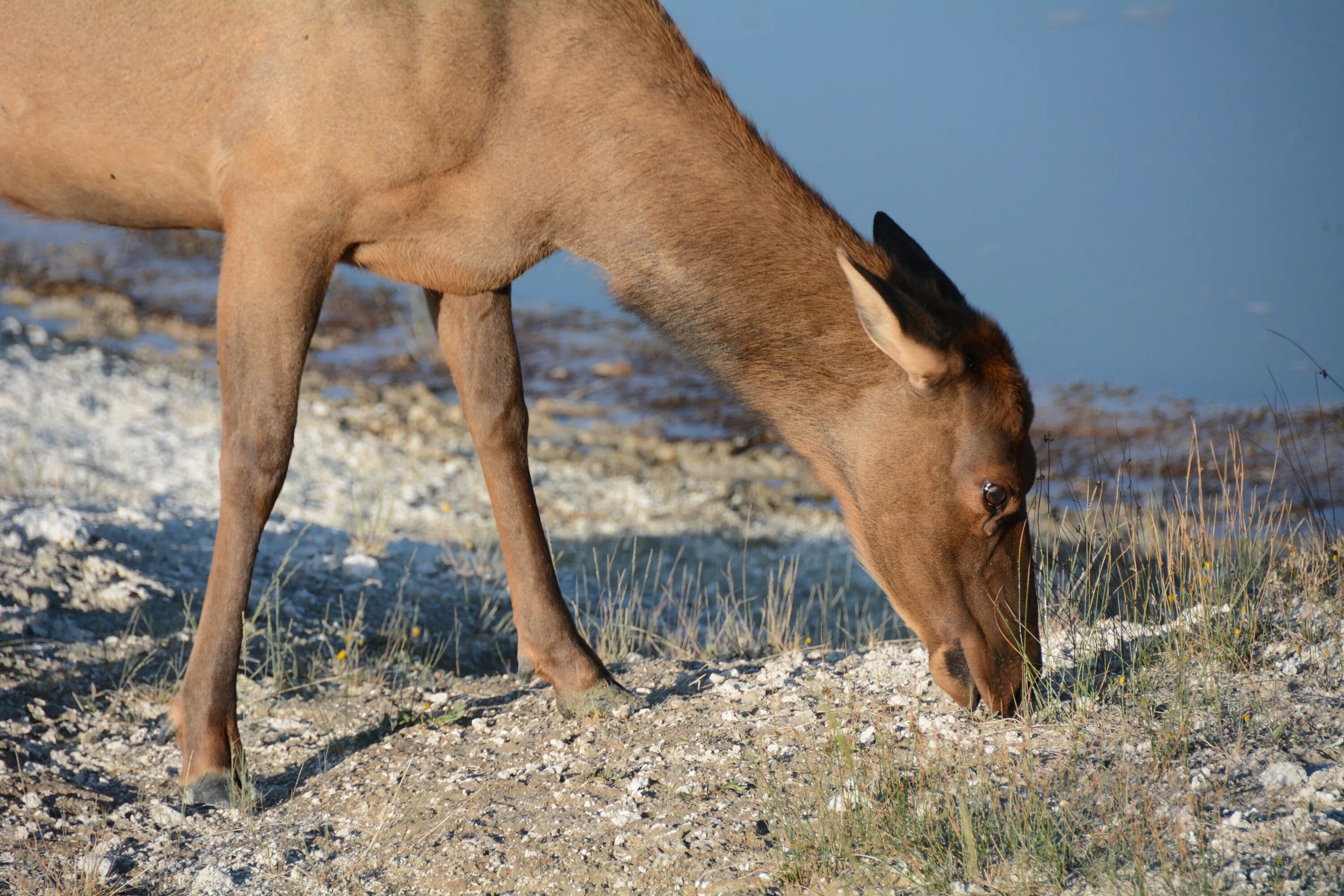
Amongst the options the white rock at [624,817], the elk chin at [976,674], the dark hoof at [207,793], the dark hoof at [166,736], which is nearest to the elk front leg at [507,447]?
the white rock at [624,817]

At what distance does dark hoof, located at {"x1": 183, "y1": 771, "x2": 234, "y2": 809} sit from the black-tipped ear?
3010mm

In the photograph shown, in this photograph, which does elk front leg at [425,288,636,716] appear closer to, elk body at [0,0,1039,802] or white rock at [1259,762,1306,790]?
elk body at [0,0,1039,802]

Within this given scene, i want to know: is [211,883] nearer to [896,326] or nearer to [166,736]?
[166,736]

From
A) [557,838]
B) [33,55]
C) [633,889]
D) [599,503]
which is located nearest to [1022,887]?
[633,889]

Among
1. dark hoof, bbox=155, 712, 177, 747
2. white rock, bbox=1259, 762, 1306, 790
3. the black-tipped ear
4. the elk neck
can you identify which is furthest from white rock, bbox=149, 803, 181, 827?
white rock, bbox=1259, 762, 1306, 790

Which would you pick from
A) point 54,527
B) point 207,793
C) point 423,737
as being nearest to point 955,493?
point 423,737

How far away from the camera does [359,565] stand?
284 inches

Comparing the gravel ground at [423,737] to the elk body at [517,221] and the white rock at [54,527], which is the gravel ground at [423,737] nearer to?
the white rock at [54,527]

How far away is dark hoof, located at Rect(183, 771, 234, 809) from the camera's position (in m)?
4.20

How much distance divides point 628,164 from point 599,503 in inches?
215

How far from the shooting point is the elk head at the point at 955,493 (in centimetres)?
398

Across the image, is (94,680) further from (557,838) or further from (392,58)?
(392,58)

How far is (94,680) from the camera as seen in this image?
5199 mm

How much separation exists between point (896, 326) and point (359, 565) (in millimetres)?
4483
